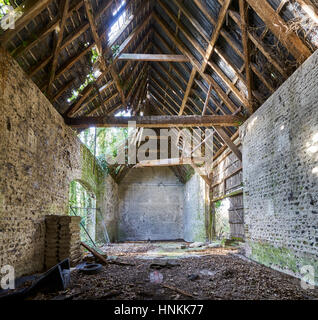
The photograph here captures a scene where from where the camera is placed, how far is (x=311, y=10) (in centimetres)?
387

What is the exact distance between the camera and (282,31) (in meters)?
4.49

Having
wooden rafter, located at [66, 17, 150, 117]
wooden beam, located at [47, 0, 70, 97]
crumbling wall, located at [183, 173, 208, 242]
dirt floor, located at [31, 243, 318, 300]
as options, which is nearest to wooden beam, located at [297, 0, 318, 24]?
wooden beam, located at [47, 0, 70, 97]

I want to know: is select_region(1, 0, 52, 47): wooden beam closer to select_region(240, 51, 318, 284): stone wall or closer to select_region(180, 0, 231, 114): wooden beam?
select_region(180, 0, 231, 114): wooden beam

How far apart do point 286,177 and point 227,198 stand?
4.94 m

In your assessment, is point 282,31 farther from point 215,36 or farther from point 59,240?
point 59,240

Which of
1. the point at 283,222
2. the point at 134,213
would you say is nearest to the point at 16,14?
the point at 283,222

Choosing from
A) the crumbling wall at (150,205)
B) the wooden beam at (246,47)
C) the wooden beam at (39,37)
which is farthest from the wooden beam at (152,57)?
the crumbling wall at (150,205)

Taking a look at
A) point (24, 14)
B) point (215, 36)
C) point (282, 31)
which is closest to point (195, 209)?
point (215, 36)

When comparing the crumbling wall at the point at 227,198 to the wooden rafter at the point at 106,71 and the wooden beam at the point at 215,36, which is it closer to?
the wooden beam at the point at 215,36

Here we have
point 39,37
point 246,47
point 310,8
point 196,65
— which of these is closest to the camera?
point 310,8

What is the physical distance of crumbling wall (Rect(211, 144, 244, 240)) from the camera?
8.45 metres

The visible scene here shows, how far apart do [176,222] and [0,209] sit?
14757 millimetres

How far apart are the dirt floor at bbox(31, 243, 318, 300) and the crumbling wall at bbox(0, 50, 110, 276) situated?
103cm
